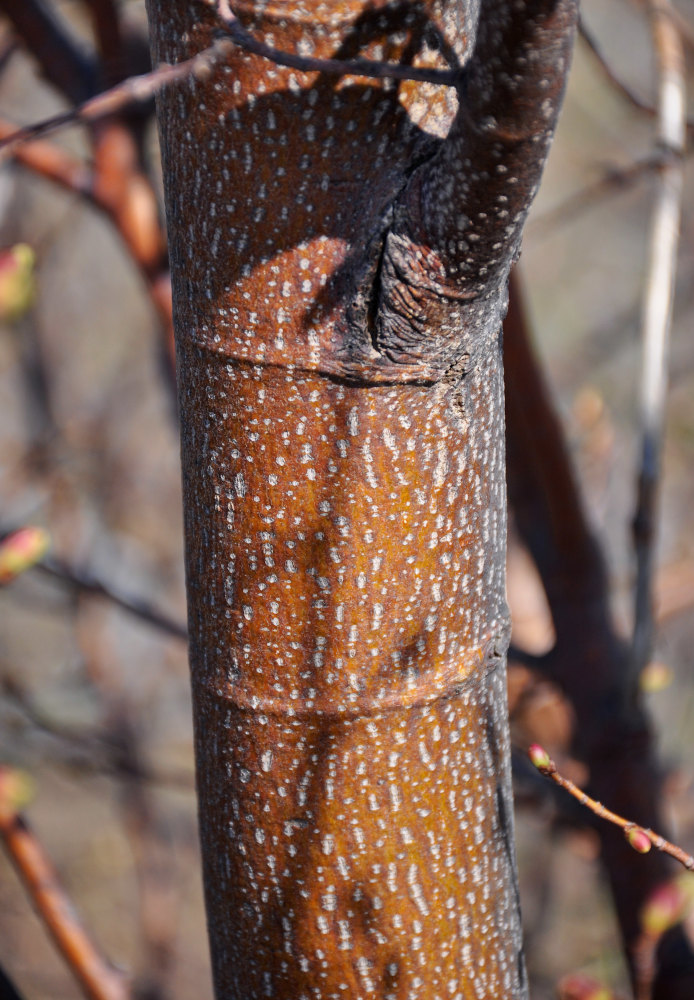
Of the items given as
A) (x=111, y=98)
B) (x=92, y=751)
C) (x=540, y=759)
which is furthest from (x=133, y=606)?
(x=92, y=751)

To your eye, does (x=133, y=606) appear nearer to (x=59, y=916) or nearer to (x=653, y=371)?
(x=59, y=916)

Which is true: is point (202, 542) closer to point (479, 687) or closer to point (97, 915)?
point (479, 687)

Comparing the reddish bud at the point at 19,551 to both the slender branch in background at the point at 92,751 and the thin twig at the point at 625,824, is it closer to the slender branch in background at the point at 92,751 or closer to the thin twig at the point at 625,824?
the thin twig at the point at 625,824

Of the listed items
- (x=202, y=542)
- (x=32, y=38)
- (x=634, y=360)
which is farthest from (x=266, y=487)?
(x=634, y=360)

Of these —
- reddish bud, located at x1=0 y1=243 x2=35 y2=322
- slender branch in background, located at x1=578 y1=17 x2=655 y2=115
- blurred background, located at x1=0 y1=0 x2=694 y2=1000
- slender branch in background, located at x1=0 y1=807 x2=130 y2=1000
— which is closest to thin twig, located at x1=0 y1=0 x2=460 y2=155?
reddish bud, located at x1=0 y1=243 x2=35 y2=322

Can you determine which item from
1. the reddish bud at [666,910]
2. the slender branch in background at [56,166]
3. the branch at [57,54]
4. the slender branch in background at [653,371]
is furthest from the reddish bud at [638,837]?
the branch at [57,54]
